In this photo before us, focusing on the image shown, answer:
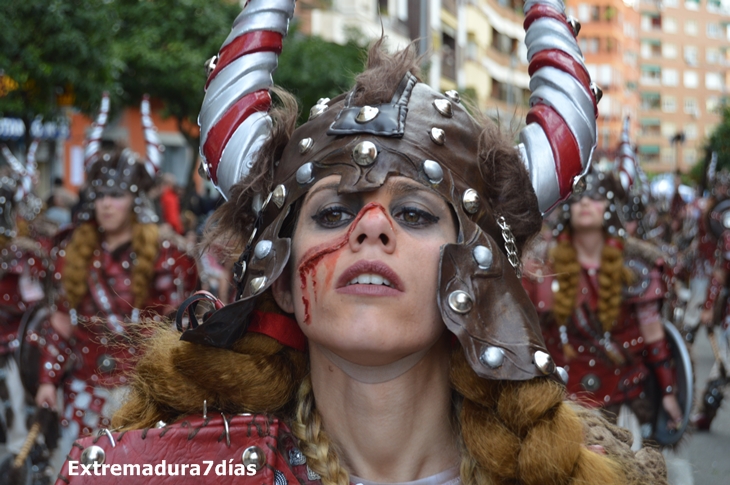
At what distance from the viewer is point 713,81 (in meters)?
126

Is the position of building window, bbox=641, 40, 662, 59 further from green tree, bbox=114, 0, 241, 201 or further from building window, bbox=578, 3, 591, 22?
green tree, bbox=114, 0, 241, 201

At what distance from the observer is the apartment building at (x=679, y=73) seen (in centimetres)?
11712

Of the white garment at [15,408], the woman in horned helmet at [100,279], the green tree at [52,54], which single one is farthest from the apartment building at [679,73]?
the woman in horned helmet at [100,279]

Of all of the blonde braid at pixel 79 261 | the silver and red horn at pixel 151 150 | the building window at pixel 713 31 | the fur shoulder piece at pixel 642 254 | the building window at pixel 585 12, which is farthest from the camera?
the building window at pixel 713 31

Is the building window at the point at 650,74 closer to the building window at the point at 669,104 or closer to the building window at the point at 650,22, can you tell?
the building window at the point at 669,104

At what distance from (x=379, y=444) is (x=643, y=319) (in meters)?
4.30

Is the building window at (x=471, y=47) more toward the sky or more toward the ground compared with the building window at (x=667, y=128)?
more toward the sky

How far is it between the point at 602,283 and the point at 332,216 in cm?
414

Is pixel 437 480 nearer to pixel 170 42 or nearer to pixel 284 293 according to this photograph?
pixel 284 293

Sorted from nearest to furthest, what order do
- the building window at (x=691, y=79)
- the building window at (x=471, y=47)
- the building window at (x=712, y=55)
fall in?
the building window at (x=471, y=47), the building window at (x=691, y=79), the building window at (x=712, y=55)

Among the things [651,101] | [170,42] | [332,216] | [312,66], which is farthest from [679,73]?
[332,216]

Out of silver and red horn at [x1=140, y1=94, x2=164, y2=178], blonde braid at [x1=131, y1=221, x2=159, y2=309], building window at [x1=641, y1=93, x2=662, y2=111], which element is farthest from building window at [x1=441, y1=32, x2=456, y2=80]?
building window at [x1=641, y1=93, x2=662, y2=111]

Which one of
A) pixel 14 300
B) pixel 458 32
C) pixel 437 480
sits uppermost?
pixel 437 480

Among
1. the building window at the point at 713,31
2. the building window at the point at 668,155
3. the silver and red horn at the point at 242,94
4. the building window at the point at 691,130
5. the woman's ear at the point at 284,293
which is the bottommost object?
the building window at the point at 668,155
